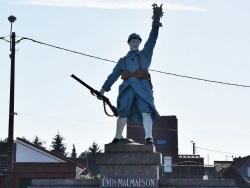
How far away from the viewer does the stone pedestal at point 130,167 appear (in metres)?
10.5

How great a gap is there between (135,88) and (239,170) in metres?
42.4

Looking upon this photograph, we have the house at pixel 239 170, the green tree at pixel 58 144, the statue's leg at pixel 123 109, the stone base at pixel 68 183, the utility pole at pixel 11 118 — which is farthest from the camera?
the green tree at pixel 58 144

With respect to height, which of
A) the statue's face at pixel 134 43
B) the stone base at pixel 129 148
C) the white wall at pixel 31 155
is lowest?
the stone base at pixel 129 148

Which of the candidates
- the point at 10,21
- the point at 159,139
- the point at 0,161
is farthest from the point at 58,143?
the point at 10,21

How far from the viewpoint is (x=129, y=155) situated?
10562mm

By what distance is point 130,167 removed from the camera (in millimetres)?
10555

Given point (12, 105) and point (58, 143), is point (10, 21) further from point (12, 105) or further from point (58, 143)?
point (58, 143)

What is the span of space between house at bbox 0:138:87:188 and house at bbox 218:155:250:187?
826 inches

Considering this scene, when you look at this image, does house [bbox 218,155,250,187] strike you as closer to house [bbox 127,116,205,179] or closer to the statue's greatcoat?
house [bbox 127,116,205,179]

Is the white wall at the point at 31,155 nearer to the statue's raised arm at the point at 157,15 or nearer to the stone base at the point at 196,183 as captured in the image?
the statue's raised arm at the point at 157,15

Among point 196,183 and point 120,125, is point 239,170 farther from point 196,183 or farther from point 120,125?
point 196,183

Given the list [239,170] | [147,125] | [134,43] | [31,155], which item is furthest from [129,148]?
[239,170]

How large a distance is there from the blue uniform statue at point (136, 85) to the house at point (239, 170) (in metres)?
38.8

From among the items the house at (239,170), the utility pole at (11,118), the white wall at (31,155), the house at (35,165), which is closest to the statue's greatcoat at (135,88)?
the utility pole at (11,118)
